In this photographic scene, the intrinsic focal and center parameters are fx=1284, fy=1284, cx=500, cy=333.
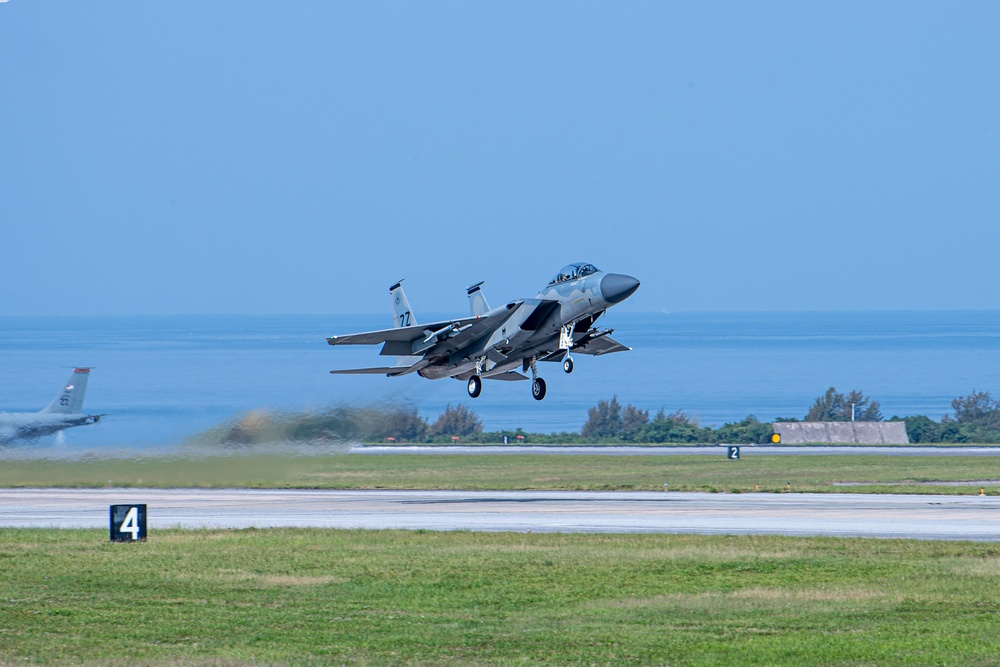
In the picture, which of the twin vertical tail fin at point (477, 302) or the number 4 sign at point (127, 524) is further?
the twin vertical tail fin at point (477, 302)

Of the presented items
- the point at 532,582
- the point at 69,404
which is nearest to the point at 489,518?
the point at 532,582

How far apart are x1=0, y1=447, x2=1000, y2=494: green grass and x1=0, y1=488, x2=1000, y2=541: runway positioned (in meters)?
0.99

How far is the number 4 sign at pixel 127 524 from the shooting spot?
97.5ft

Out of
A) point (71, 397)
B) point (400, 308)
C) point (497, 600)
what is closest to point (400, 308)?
point (400, 308)

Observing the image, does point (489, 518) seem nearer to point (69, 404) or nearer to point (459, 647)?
point (459, 647)

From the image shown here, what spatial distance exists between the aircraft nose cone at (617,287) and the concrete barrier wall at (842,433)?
43.6 metres

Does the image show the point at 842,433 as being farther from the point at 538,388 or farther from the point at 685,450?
the point at 538,388

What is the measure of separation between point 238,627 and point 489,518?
1786cm

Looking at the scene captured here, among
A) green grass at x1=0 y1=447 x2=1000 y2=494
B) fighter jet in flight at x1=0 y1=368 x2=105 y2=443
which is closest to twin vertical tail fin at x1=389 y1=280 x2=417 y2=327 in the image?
green grass at x1=0 y1=447 x2=1000 y2=494

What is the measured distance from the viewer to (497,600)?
70.0 ft

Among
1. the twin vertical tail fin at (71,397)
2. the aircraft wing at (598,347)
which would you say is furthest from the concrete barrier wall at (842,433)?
the twin vertical tail fin at (71,397)

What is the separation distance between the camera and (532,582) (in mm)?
23250

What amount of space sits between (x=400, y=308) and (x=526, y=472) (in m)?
13.4

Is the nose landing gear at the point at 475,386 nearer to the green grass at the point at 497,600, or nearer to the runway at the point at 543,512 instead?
the runway at the point at 543,512
